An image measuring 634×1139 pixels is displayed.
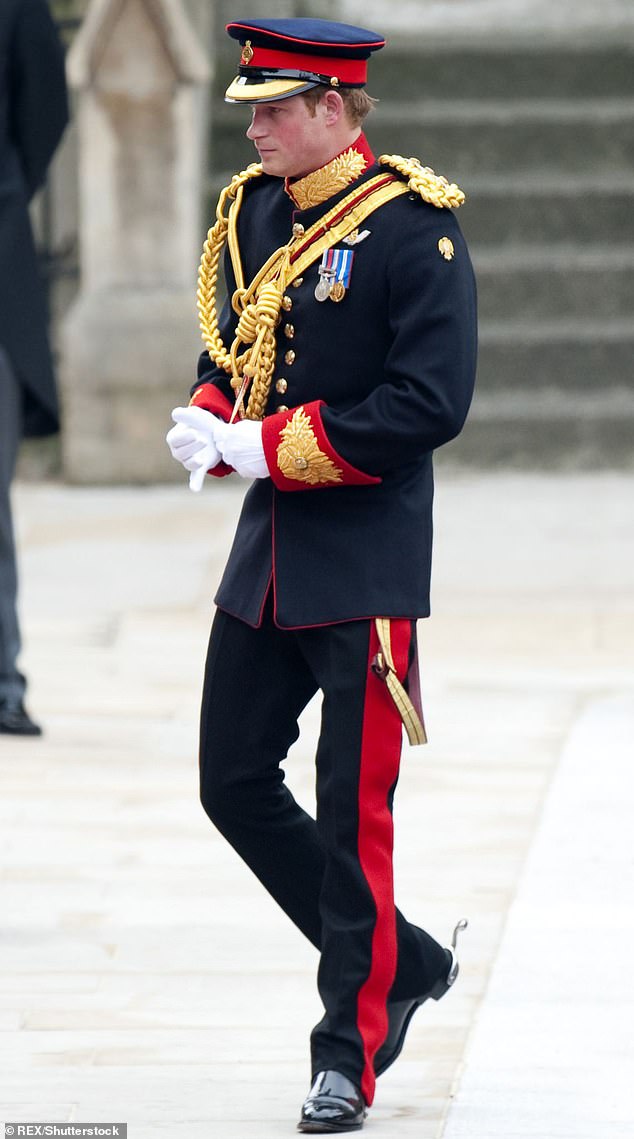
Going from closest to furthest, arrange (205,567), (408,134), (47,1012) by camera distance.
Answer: (47,1012), (205,567), (408,134)

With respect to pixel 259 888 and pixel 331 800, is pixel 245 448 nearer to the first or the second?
pixel 331 800

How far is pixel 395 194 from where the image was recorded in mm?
3811

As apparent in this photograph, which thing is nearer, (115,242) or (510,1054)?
(510,1054)

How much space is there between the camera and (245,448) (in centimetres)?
379

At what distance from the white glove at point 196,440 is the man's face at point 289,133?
41cm

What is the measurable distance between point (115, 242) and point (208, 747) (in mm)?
6801

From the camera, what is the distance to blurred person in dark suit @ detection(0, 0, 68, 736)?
654cm

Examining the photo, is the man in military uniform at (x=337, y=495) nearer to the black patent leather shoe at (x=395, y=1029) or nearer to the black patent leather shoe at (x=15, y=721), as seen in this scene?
the black patent leather shoe at (x=395, y=1029)

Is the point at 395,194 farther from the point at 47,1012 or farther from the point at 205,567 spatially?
the point at 205,567

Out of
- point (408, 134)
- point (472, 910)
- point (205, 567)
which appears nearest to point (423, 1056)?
point (472, 910)

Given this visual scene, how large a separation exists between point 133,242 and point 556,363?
6.56 feet

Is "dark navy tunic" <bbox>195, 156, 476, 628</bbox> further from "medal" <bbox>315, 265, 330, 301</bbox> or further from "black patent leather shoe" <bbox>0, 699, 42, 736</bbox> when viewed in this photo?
"black patent leather shoe" <bbox>0, 699, 42, 736</bbox>

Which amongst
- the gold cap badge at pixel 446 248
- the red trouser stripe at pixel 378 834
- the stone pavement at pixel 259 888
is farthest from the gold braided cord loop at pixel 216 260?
the stone pavement at pixel 259 888

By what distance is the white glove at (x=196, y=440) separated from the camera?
3.83 m
